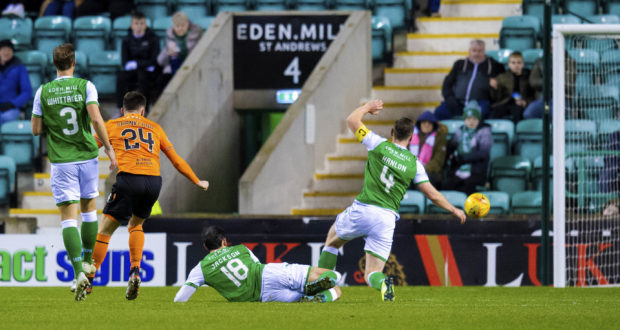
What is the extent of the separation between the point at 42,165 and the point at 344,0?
5.23 meters

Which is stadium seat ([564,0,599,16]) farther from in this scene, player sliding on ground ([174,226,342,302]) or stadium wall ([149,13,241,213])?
player sliding on ground ([174,226,342,302])

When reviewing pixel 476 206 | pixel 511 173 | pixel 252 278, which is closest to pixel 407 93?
pixel 511 173

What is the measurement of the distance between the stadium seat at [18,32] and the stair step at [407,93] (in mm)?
5305

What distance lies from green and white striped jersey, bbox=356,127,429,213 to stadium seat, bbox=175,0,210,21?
9058 mm

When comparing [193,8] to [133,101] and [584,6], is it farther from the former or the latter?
[133,101]

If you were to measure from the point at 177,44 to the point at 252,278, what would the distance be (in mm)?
7780

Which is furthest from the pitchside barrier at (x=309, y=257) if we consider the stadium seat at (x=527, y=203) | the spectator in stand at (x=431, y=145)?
the spectator in stand at (x=431, y=145)

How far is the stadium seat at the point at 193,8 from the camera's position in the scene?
1828 centimetres

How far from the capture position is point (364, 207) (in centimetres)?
968

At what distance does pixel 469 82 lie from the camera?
15.4 m

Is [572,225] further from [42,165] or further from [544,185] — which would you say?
[42,165]

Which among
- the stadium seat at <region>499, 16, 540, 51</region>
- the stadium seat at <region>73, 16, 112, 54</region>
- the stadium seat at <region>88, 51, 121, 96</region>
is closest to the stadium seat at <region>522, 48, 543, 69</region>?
the stadium seat at <region>499, 16, 540, 51</region>

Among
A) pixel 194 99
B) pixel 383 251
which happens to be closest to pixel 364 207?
pixel 383 251

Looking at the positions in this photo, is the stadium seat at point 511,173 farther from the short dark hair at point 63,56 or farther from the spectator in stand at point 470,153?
the short dark hair at point 63,56
